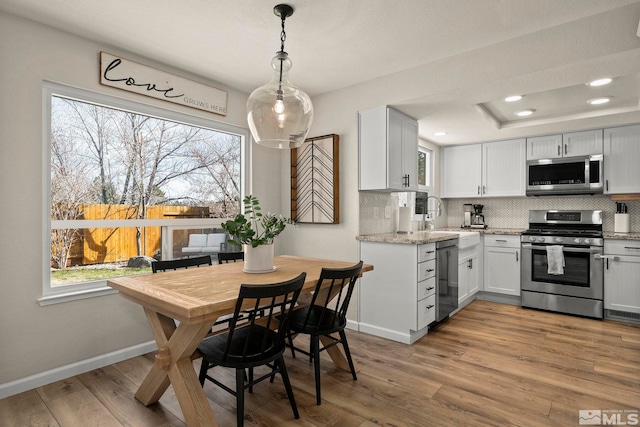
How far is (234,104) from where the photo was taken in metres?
3.68

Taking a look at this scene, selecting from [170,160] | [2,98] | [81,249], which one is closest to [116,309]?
[81,249]

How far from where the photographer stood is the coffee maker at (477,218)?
5.21 m

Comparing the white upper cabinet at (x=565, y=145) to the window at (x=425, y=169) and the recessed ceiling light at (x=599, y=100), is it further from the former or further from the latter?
the window at (x=425, y=169)

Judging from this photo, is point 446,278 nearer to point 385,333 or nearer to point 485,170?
point 385,333

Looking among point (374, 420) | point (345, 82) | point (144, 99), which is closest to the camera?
point (374, 420)

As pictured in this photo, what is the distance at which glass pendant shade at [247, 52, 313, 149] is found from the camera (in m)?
2.05

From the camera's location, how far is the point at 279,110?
6.77 feet

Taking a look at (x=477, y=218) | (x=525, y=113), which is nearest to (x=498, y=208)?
(x=477, y=218)

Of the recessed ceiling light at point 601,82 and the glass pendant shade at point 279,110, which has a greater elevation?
the recessed ceiling light at point 601,82

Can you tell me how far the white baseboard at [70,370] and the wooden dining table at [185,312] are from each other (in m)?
0.68

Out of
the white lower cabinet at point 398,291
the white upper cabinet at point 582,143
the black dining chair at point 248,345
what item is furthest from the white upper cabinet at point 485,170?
the black dining chair at point 248,345

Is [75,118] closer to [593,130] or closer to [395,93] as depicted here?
[395,93]

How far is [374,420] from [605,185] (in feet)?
13.5

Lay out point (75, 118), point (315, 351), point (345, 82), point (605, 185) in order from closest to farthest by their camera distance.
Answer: point (315, 351), point (75, 118), point (345, 82), point (605, 185)
